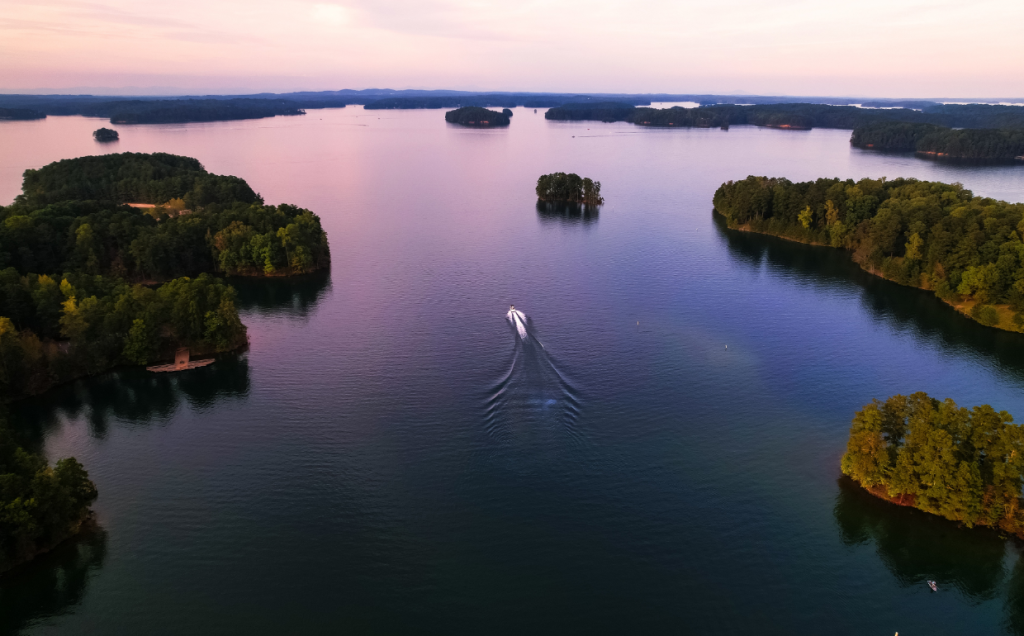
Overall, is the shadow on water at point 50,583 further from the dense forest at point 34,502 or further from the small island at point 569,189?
the small island at point 569,189

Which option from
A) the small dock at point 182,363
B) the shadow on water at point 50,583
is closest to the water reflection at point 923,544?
the shadow on water at point 50,583

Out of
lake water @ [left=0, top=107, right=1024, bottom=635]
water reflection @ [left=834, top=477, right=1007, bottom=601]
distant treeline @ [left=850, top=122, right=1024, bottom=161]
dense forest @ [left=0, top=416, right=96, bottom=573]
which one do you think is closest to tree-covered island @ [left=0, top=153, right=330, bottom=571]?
dense forest @ [left=0, top=416, right=96, bottom=573]

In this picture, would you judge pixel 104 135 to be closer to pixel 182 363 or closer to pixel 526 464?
pixel 182 363

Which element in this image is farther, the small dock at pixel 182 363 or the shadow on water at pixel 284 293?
the shadow on water at pixel 284 293

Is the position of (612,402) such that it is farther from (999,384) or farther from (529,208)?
(529,208)

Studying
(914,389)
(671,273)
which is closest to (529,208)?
(671,273)
